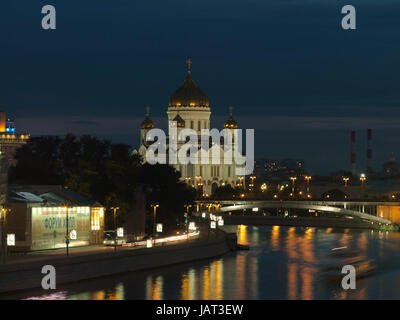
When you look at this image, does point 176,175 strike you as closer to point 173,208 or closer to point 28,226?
point 173,208

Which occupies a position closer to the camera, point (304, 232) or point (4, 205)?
point (4, 205)

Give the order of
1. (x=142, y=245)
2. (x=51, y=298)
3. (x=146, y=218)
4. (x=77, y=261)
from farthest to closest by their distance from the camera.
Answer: (x=146, y=218) → (x=142, y=245) → (x=77, y=261) → (x=51, y=298)

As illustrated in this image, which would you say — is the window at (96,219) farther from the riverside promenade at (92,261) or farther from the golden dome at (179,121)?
the golden dome at (179,121)

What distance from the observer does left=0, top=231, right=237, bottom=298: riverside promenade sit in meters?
44.6

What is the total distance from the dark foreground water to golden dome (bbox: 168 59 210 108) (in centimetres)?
6720

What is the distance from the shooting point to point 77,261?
4872cm

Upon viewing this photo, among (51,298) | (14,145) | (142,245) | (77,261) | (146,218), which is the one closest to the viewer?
(51,298)

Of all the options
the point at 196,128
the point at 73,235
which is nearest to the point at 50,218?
the point at 73,235

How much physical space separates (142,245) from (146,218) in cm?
1416

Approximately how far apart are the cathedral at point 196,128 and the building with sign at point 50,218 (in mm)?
81497

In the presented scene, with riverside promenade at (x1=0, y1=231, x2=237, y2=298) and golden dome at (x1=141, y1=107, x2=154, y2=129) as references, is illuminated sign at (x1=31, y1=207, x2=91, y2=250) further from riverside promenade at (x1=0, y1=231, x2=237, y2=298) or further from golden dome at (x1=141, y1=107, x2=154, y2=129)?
golden dome at (x1=141, y1=107, x2=154, y2=129)

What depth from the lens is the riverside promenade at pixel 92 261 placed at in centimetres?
4459

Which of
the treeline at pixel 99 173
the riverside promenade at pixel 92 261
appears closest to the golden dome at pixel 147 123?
the treeline at pixel 99 173
